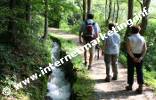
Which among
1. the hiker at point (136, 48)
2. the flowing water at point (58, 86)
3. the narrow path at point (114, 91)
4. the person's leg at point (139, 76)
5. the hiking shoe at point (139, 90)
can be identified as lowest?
the flowing water at point (58, 86)

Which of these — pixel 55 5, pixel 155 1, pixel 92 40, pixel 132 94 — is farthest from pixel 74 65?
pixel 155 1

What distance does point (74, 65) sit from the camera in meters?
15.0

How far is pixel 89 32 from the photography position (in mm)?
13195

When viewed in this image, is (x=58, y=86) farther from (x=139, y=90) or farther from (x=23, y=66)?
(x=139, y=90)

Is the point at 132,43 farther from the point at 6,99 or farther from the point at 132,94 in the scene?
the point at 6,99

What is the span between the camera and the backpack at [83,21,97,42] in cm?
1311

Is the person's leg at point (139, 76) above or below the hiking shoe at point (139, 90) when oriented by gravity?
above

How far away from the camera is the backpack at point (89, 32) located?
13.1m

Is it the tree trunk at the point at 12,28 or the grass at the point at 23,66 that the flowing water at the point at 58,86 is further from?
the tree trunk at the point at 12,28

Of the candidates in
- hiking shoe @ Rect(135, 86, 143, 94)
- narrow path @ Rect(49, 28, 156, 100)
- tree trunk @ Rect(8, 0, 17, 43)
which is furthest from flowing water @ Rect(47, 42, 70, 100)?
hiking shoe @ Rect(135, 86, 143, 94)

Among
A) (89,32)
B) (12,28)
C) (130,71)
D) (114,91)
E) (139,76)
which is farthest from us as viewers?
(12,28)

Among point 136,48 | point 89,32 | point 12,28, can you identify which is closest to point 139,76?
point 136,48

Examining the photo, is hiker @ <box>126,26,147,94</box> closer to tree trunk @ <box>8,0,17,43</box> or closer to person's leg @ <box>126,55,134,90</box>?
person's leg @ <box>126,55,134,90</box>

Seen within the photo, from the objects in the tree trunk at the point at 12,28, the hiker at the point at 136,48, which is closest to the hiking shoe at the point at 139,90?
the hiker at the point at 136,48
